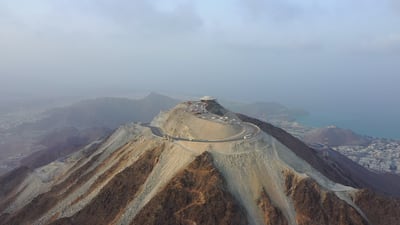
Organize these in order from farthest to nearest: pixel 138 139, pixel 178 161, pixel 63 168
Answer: pixel 63 168 → pixel 138 139 → pixel 178 161

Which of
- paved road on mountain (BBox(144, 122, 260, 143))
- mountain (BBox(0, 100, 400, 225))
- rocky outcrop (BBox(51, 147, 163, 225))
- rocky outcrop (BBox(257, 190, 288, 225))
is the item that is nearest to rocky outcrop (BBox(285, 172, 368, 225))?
mountain (BBox(0, 100, 400, 225))

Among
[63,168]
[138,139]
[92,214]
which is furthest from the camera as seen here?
[63,168]

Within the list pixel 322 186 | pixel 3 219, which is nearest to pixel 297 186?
pixel 322 186

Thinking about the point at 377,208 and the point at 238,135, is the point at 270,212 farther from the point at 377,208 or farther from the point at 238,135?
the point at 377,208

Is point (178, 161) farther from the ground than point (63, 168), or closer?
farther from the ground

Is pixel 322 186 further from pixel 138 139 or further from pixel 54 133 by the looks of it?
pixel 54 133

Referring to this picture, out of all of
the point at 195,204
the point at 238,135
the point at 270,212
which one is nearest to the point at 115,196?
the point at 195,204
